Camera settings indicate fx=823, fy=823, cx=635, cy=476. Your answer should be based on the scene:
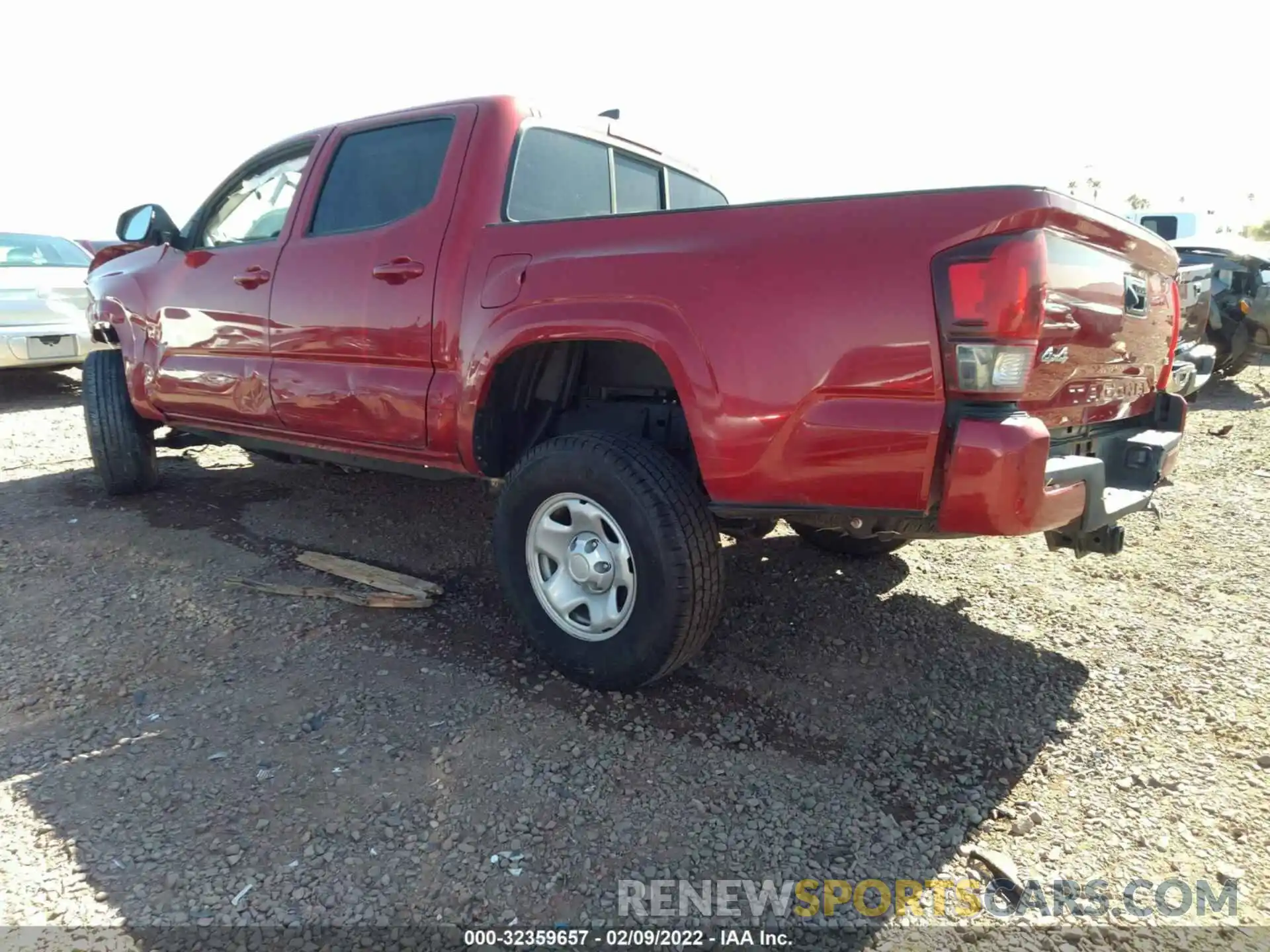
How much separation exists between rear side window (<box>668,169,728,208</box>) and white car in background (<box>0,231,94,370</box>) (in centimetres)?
623

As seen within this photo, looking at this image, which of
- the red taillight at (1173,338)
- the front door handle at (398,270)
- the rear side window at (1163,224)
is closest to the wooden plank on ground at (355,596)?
the front door handle at (398,270)

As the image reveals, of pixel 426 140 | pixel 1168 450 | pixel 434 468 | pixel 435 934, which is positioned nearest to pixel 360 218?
pixel 426 140

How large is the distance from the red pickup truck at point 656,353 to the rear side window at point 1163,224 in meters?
5.78

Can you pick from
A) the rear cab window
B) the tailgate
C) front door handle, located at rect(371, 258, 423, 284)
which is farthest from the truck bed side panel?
front door handle, located at rect(371, 258, 423, 284)

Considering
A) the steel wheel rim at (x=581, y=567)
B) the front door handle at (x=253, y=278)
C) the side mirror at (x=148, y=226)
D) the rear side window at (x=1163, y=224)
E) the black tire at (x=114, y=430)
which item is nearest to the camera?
the steel wheel rim at (x=581, y=567)

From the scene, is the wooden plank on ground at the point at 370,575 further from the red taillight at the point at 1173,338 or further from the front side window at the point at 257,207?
the red taillight at the point at 1173,338

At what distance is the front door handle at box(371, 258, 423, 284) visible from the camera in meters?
3.11

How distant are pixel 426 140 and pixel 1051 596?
3283mm

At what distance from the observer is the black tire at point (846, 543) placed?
12.6 feet

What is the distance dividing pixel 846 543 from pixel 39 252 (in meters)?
9.26

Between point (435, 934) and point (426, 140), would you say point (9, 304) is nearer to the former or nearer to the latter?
point (426, 140)

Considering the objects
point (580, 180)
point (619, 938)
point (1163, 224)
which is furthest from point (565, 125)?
point (1163, 224)

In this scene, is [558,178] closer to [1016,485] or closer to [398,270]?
[398,270]

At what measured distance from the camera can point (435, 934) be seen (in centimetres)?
183
